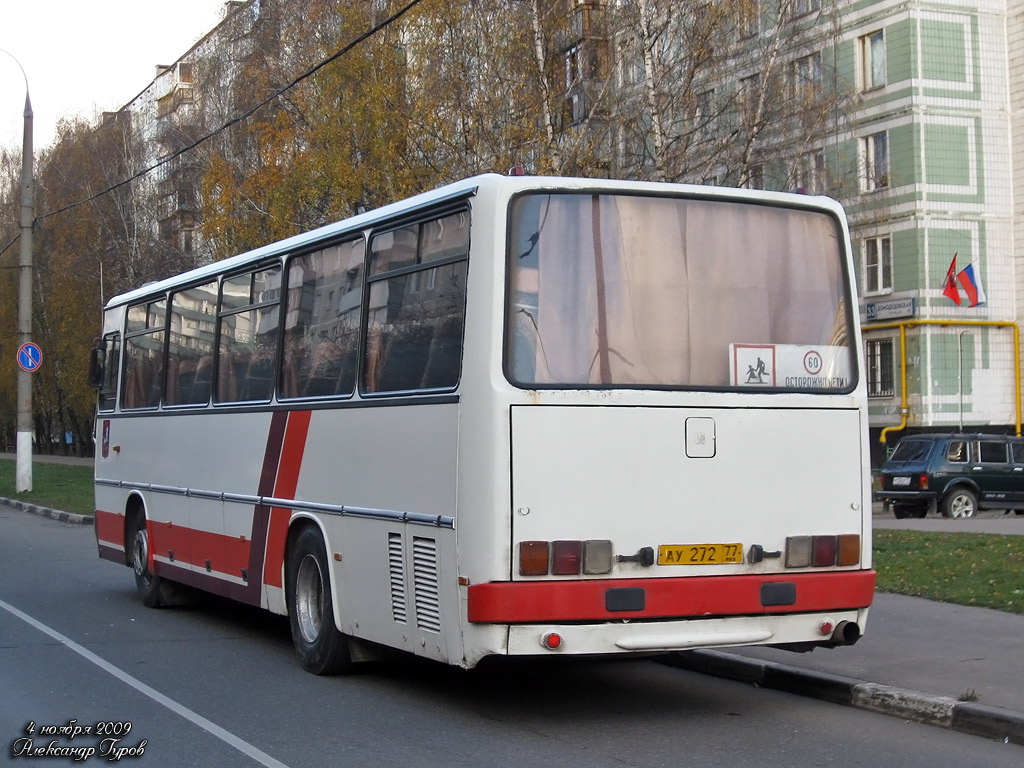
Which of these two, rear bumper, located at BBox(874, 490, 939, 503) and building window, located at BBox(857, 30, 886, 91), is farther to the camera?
building window, located at BBox(857, 30, 886, 91)

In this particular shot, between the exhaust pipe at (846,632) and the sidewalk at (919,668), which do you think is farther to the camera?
the exhaust pipe at (846,632)

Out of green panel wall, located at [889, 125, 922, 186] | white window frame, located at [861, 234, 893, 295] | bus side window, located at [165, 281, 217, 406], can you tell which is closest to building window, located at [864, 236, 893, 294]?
white window frame, located at [861, 234, 893, 295]

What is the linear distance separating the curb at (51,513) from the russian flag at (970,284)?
24404mm

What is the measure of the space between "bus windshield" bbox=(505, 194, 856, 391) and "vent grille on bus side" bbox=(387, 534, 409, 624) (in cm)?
154

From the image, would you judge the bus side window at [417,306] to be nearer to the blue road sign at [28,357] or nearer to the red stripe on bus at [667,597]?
the red stripe on bus at [667,597]

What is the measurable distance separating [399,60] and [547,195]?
2310 cm

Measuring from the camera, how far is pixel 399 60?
3036 centimetres

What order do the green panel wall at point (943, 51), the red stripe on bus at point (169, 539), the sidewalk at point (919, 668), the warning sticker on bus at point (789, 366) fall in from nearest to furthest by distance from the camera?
1. the sidewalk at point (919, 668)
2. the warning sticker on bus at point (789, 366)
3. the red stripe on bus at point (169, 539)
4. the green panel wall at point (943, 51)

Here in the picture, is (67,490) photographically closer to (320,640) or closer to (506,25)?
(506,25)

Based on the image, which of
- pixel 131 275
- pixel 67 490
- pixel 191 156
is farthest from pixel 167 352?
pixel 131 275

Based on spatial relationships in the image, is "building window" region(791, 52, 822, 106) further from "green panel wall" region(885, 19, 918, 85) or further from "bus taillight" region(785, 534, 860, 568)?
"bus taillight" region(785, 534, 860, 568)

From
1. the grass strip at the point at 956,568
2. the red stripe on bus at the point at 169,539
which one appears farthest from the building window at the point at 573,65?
the red stripe on bus at the point at 169,539

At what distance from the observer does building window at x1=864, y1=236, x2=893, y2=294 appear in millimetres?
40844

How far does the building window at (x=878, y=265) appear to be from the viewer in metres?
40.8
